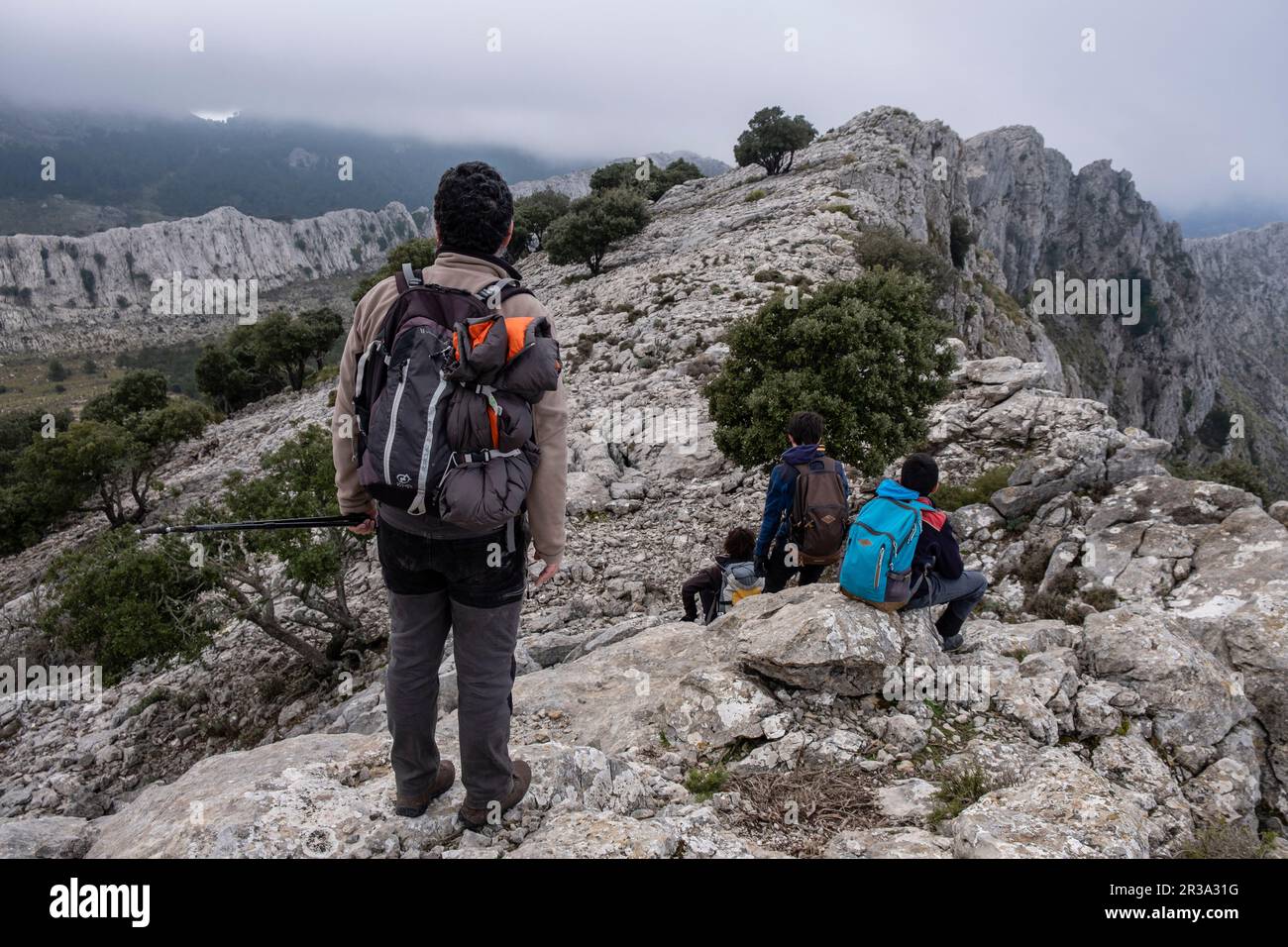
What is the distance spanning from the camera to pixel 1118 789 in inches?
175

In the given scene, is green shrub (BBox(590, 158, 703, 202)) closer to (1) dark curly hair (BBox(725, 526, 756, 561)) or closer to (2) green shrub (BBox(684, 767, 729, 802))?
(1) dark curly hair (BBox(725, 526, 756, 561))

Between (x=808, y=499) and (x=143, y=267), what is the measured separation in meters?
199

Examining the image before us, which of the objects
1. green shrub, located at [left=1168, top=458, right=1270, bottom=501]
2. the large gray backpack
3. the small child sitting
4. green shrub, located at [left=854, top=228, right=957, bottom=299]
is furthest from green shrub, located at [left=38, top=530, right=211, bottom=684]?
green shrub, located at [left=854, top=228, right=957, bottom=299]

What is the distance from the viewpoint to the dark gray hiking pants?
10.9ft

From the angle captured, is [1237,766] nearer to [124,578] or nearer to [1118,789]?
[1118,789]

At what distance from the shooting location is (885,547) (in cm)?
578

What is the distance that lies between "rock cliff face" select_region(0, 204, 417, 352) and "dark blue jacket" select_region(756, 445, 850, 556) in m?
145

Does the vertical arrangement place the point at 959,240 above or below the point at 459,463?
above

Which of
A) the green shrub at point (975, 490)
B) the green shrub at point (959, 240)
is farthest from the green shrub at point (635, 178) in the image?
the green shrub at point (975, 490)

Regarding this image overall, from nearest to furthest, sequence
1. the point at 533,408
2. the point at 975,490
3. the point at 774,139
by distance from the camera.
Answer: the point at 533,408 < the point at 975,490 < the point at 774,139

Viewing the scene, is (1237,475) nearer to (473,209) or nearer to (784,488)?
(784,488)

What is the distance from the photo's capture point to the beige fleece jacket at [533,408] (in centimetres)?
332

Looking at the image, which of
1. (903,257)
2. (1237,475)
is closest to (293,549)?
(1237,475)

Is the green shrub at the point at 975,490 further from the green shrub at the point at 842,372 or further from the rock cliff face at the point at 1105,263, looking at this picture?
the rock cliff face at the point at 1105,263
